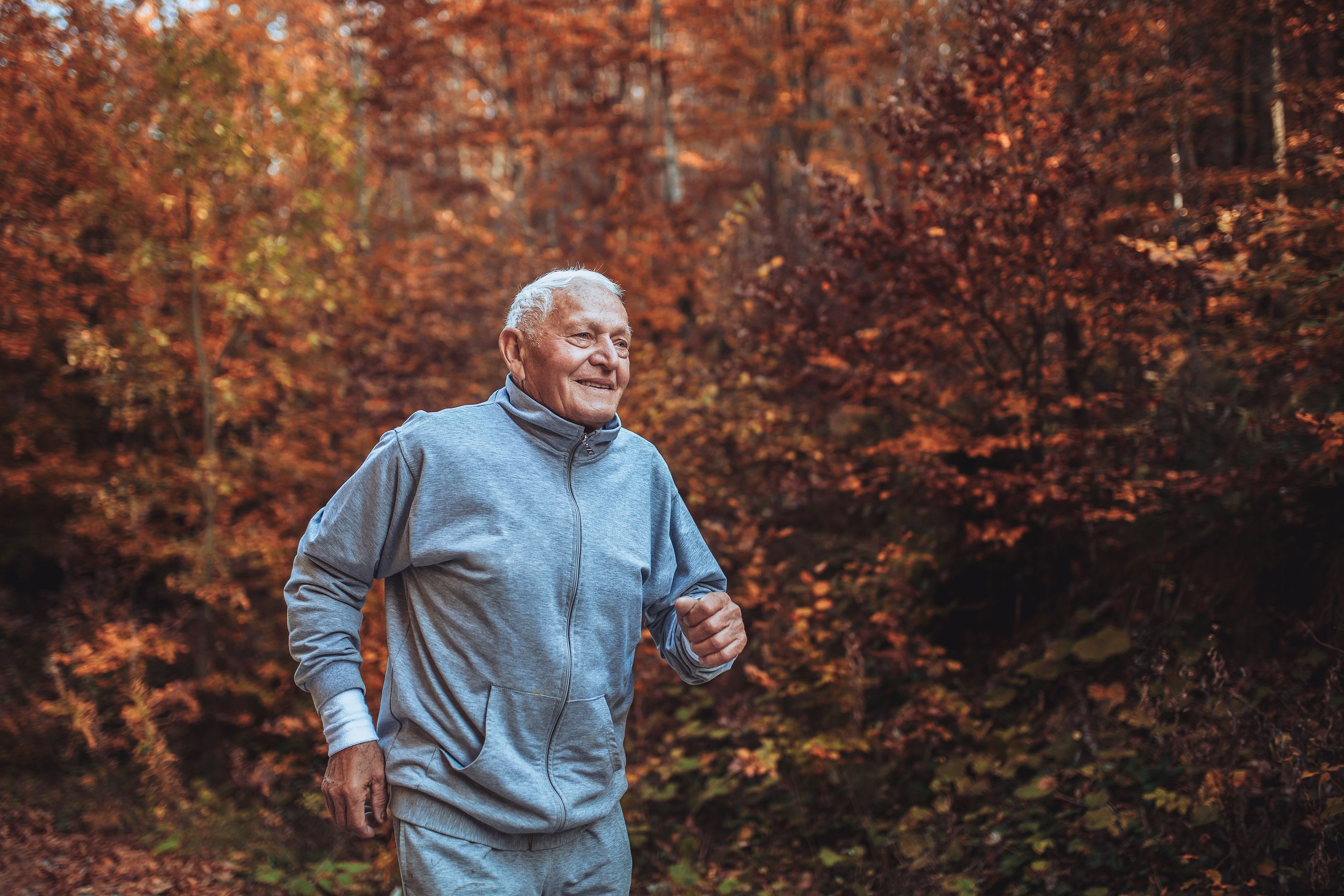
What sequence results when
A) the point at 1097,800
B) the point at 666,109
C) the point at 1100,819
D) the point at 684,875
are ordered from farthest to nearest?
the point at 666,109 < the point at 684,875 < the point at 1097,800 < the point at 1100,819

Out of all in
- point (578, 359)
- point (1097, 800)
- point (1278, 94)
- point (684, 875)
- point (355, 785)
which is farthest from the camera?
point (1278, 94)

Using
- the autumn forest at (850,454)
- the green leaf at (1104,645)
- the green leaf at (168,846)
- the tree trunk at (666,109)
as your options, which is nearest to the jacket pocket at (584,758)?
the autumn forest at (850,454)

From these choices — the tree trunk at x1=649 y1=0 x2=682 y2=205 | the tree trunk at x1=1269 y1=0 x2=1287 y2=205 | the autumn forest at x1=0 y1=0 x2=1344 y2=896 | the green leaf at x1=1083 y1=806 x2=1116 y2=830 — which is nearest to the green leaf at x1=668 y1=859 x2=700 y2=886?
the autumn forest at x1=0 y1=0 x2=1344 y2=896

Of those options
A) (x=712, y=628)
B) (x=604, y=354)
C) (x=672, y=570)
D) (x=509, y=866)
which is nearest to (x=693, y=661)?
(x=712, y=628)

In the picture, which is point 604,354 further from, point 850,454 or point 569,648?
point 850,454

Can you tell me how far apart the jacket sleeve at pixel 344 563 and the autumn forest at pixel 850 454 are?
2959mm

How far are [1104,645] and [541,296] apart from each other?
3801mm

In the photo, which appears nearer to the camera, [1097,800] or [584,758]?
[584,758]

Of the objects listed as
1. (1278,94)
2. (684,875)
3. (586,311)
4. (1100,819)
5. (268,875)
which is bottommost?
(268,875)

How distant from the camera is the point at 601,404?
78.6 inches

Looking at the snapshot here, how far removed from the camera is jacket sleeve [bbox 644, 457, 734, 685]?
2.17 meters

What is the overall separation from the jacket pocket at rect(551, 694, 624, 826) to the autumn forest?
2.42 meters

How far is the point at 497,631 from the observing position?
1.80m

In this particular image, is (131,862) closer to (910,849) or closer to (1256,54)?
(910,849)
